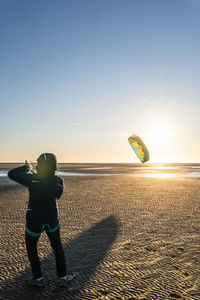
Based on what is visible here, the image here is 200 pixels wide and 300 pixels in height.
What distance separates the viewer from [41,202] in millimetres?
3887

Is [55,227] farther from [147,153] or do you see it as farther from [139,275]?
[147,153]

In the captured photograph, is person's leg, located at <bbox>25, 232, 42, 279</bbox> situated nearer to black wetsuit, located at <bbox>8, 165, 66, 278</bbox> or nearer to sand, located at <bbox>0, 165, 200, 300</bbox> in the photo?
black wetsuit, located at <bbox>8, 165, 66, 278</bbox>

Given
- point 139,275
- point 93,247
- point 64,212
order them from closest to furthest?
point 139,275 → point 93,247 → point 64,212

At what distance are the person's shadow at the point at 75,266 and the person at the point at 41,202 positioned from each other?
0.65 feet

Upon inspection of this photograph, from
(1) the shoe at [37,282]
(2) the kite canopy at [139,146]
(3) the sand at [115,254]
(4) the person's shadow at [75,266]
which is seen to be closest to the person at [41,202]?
(1) the shoe at [37,282]

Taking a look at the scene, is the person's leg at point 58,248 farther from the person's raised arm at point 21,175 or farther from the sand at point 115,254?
the person's raised arm at point 21,175

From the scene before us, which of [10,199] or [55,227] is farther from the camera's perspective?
[10,199]

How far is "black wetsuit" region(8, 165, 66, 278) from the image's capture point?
152 inches

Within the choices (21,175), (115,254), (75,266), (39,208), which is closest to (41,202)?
(39,208)

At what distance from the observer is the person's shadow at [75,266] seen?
3936 mm

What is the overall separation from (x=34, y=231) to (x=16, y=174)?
944mm

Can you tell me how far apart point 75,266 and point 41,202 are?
1.92 m

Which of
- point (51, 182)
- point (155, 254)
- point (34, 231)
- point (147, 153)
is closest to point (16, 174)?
point (51, 182)

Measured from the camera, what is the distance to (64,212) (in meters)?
10.1
